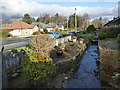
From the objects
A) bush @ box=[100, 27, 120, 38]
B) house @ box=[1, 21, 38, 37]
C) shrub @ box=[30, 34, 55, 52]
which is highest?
house @ box=[1, 21, 38, 37]

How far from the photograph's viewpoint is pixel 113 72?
5.71 meters

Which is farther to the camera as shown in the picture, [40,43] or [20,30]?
[20,30]

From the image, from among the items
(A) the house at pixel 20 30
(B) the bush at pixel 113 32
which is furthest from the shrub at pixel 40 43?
(A) the house at pixel 20 30

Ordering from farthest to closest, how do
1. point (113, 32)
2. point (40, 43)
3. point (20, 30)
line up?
point (20, 30)
point (113, 32)
point (40, 43)

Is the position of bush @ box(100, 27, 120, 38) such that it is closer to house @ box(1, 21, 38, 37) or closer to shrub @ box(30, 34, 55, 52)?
shrub @ box(30, 34, 55, 52)

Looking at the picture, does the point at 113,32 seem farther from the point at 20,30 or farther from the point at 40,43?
the point at 20,30

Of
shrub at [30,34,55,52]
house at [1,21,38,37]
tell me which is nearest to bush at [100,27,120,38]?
shrub at [30,34,55,52]

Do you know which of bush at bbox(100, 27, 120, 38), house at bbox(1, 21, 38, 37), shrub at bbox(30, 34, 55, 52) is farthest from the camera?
house at bbox(1, 21, 38, 37)

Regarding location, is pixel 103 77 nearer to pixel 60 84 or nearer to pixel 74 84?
pixel 74 84


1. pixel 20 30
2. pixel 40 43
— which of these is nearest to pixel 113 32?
pixel 40 43

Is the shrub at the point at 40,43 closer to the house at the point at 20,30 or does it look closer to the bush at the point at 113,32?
the bush at the point at 113,32

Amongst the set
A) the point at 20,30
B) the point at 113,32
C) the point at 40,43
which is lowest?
the point at 40,43

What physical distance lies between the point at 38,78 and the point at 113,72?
459 cm

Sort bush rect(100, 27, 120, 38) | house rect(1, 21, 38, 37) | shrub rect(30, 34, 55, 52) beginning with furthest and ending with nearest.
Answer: house rect(1, 21, 38, 37) < bush rect(100, 27, 120, 38) < shrub rect(30, 34, 55, 52)
